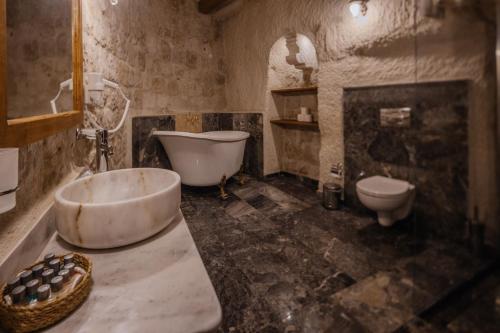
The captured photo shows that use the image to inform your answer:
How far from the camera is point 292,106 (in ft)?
11.3

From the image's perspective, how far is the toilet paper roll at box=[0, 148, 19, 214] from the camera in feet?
1.49

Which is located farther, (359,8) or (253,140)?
(253,140)

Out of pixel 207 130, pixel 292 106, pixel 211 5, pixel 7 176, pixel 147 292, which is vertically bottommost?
pixel 147 292

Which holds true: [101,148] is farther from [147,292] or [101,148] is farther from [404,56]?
[404,56]

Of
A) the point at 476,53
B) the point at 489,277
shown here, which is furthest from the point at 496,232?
the point at 476,53

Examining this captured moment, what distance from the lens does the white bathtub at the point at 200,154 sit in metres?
2.68

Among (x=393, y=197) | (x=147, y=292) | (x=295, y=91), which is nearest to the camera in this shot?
(x=147, y=292)

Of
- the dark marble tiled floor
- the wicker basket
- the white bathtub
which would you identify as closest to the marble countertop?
the wicker basket

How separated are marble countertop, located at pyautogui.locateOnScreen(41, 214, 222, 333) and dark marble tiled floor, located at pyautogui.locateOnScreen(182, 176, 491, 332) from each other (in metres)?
0.66

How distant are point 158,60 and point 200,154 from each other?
161cm

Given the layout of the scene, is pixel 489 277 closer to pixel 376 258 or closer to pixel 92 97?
pixel 376 258

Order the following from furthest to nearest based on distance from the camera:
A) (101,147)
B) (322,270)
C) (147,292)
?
1. (322,270)
2. (101,147)
3. (147,292)

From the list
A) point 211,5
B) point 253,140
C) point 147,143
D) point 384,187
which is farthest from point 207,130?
point 384,187

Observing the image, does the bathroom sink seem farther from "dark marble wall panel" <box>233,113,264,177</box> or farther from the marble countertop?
"dark marble wall panel" <box>233,113,264,177</box>
